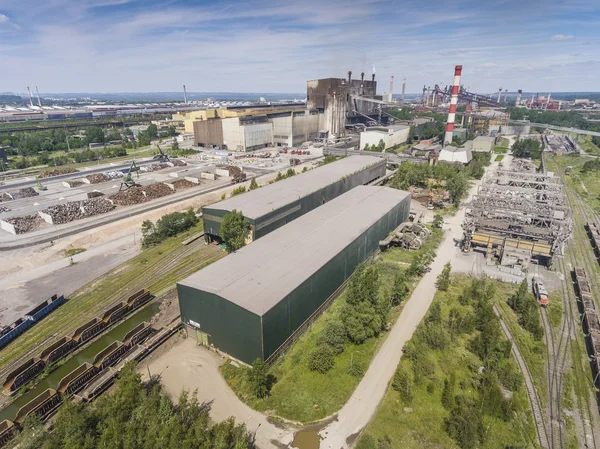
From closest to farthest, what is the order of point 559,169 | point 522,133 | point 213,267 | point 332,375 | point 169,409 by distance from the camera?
point 169,409 → point 332,375 → point 213,267 → point 559,169 → point 522,133

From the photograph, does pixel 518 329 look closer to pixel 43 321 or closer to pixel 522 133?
pixel 43 321

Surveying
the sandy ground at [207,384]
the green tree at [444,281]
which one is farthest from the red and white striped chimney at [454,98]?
the sandy ground at [207,384]

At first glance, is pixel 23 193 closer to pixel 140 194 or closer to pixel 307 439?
pixel 140 194

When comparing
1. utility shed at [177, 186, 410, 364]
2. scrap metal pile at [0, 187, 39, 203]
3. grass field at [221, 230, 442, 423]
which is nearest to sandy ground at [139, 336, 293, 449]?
grass field at [221, 230, 442, 423]

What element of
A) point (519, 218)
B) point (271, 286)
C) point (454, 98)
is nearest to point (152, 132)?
point (454, 98)

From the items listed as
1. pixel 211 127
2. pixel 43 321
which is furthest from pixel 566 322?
pixel 211 127

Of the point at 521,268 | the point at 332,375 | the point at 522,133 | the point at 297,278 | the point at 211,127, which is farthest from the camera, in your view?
the point at 522,133
